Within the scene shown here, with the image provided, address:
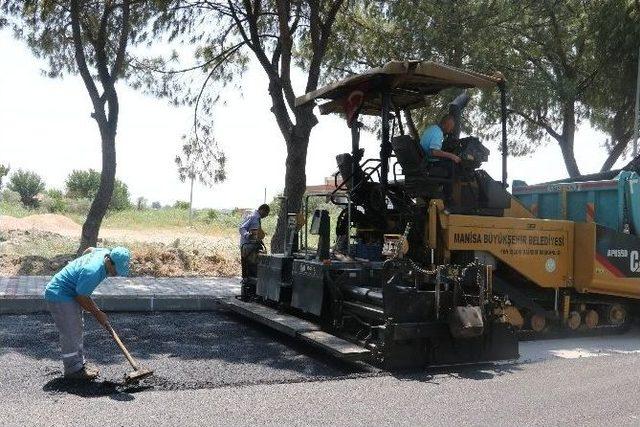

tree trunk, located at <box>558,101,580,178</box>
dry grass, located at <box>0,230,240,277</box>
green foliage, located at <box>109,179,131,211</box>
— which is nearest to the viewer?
dry grass, located at <box>0,230,240,277</box>

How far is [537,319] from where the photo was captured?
26.5 ft

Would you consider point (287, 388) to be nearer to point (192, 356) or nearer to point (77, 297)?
point (192, 356)

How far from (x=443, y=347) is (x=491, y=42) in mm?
8859

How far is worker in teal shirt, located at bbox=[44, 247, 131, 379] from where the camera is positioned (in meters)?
5.64

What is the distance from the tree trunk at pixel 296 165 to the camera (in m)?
12.4

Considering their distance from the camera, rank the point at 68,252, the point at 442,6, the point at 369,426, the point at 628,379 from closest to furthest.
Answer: the point at 369,426 → the point at 628,379 → the point at 442,6 → the point at 68,252

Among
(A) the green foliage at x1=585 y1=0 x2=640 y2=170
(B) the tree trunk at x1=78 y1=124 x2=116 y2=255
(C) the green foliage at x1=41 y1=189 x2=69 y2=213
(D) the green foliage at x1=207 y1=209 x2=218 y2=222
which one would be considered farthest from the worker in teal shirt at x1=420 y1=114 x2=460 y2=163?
(C) the green foliage at x1=41 y1=189 x2=69 y2=213

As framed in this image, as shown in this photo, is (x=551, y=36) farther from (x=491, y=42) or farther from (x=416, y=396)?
(x=416, y=396)

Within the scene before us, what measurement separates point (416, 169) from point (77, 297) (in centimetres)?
349

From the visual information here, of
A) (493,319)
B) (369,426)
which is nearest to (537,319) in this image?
(493,319)

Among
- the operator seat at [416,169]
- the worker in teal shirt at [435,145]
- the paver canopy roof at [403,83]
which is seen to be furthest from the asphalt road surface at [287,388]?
the paver canopy roof at [403,83]

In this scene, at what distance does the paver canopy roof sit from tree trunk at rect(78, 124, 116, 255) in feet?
21.8

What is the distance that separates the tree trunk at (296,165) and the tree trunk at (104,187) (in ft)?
12.0

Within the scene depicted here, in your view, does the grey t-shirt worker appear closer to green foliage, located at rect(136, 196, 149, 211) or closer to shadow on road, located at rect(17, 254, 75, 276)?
shadow on road, located at rect(17, 254, 75, 276)
